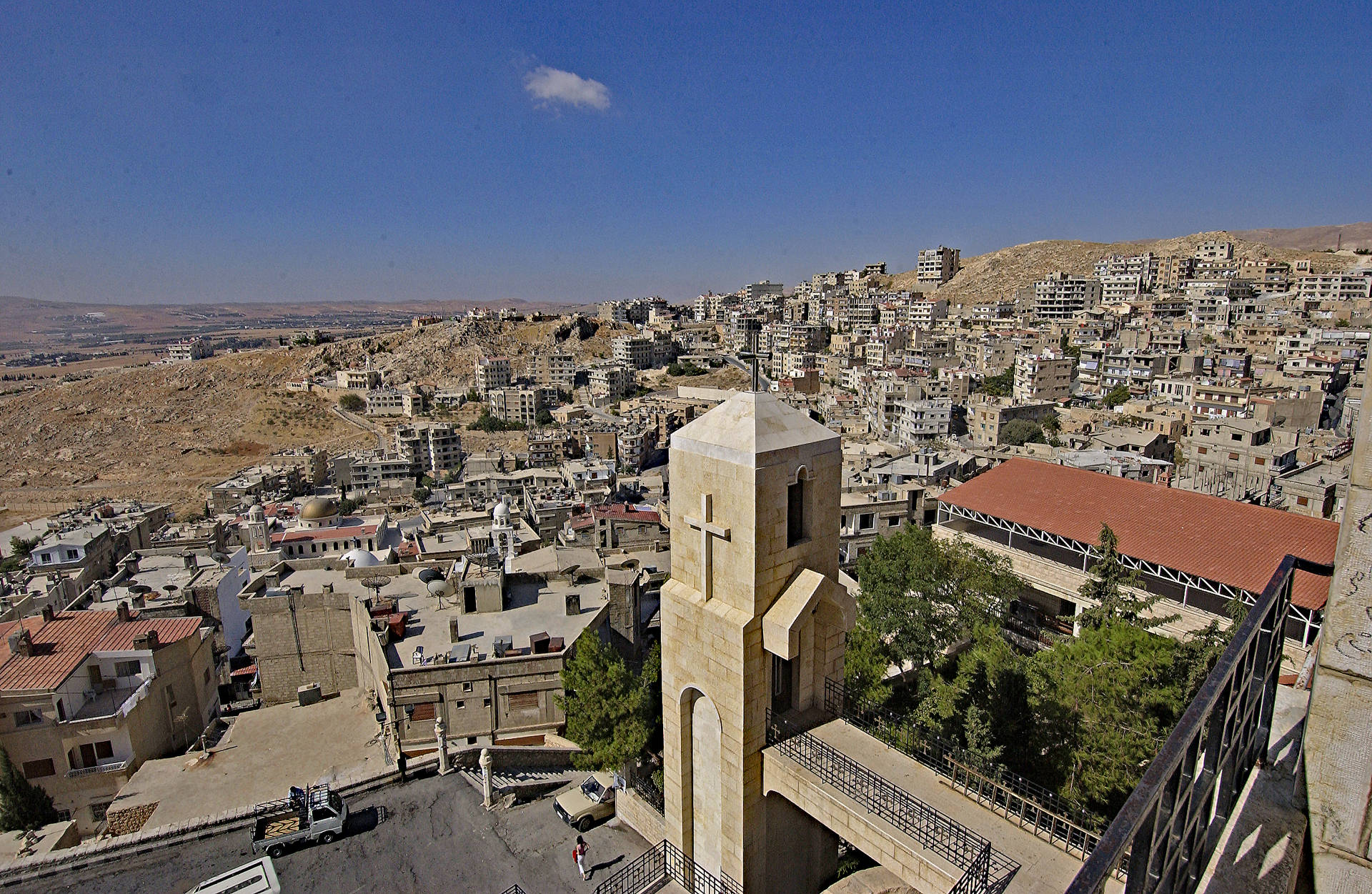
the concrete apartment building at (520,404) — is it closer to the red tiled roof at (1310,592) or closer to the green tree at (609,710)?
the green tree at (609,710)

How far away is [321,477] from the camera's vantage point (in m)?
73.9

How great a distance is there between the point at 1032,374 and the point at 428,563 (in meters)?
58.9

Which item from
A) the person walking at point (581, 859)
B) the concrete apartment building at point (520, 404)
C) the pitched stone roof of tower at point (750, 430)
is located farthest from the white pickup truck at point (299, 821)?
the concrete apartment building at point (520, 404)

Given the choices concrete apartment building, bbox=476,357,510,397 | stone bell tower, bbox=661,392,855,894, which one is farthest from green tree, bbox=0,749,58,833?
concrete apartment building, bbox=476,357,510,397

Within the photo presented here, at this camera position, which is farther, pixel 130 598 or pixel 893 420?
pixel 893 420

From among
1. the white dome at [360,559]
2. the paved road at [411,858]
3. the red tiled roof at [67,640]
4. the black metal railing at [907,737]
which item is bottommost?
the paved road at [411,858]

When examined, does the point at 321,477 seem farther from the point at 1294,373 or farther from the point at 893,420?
the point at 1294,373

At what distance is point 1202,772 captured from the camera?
394 centimetres

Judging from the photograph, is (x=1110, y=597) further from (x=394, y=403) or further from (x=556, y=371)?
(x=394, y=403)

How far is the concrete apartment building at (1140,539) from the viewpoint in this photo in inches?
860

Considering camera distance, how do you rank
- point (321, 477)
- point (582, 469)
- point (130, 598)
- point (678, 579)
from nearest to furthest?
1. point (678, 579)
2. point (130, 598)
3. point (582, 469)
4. point (321, 477)

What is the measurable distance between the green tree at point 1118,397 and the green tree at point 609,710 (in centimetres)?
5954

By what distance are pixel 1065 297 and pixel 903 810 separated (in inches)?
4220

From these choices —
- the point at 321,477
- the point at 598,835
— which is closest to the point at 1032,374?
the point at 598,835
